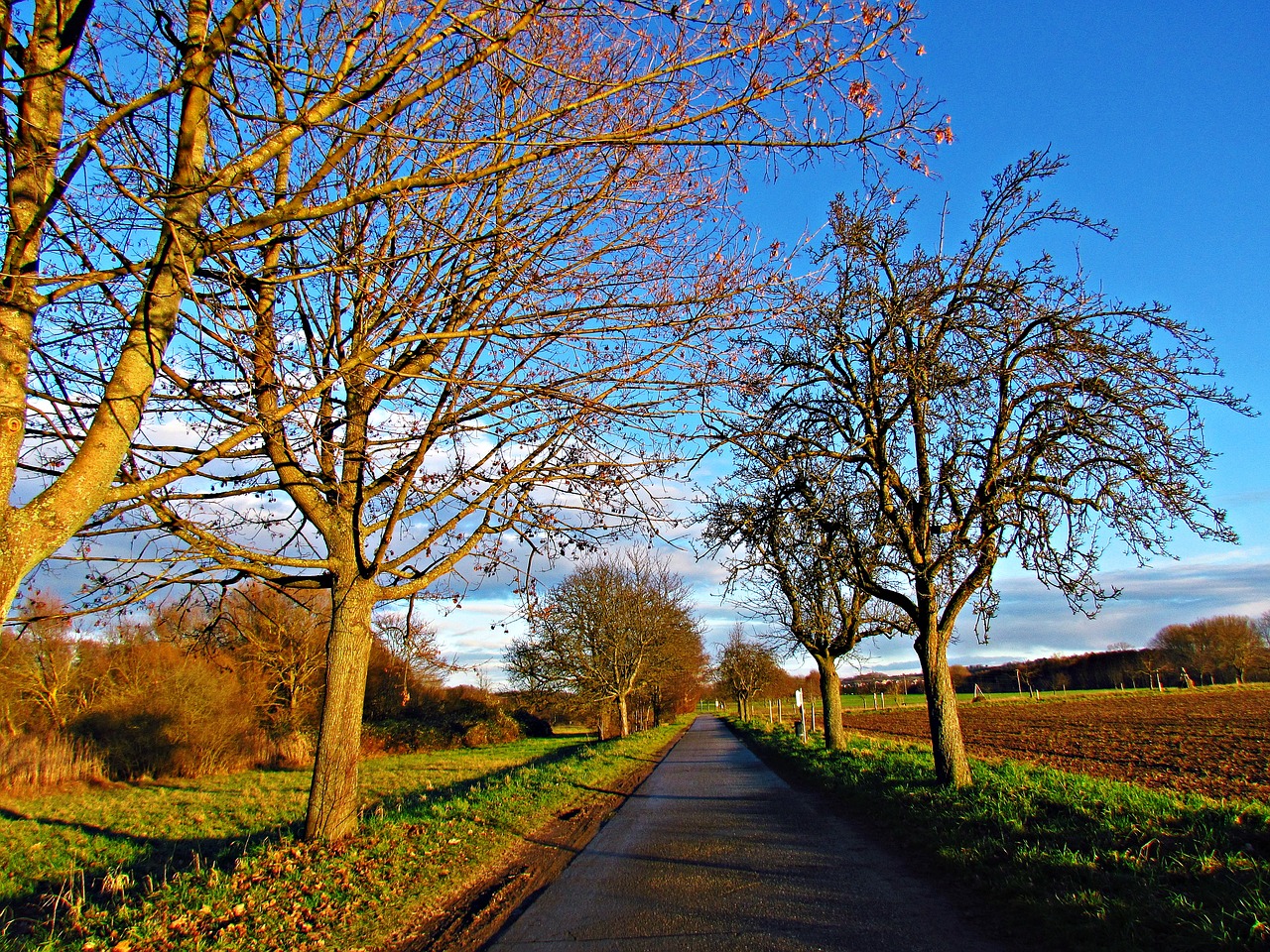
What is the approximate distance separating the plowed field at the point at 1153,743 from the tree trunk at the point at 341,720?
495 inches

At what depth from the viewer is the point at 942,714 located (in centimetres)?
1007

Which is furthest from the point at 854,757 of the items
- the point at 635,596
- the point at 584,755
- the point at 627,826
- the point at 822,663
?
the point at 635,596

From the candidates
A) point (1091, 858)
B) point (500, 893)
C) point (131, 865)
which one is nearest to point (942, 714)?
point (1091, 858)

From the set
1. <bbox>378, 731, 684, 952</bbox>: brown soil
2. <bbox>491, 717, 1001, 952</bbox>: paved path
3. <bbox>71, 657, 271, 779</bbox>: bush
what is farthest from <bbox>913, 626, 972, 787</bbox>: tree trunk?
<bbox>71, 657, 271, 779</bbox>: bush

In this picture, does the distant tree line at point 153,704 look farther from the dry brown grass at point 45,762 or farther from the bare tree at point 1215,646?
the bare tree at point 1215,646

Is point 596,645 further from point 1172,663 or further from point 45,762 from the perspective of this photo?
point 1172,663

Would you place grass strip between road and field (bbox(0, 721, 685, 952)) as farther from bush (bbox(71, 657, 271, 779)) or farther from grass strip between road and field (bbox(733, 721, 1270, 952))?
bush (bbox(71, 657, 271, 779))

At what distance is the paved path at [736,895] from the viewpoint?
4883mm

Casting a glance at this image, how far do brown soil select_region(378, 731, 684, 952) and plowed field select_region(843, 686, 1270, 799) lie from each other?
9.96 meters

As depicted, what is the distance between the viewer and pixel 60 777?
68.7 ft

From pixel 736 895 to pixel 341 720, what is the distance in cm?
438

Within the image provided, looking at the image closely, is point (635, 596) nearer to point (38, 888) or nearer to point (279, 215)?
point (38, 888)

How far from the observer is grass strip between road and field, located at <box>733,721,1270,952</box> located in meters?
4.37

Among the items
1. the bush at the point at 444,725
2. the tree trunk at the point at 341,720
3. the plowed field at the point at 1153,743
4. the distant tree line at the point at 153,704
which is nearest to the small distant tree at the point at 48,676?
the distant tree line at the point at 153,704
